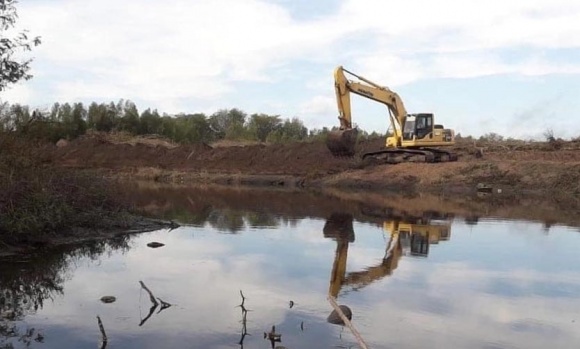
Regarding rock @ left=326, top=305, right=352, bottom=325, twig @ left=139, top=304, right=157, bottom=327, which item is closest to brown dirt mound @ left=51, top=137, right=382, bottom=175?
twig @ left=139, top=304, right=157, bottom=327

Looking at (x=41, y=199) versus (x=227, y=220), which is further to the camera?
(x=227, y=220)

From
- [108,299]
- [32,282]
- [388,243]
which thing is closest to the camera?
[108,299]

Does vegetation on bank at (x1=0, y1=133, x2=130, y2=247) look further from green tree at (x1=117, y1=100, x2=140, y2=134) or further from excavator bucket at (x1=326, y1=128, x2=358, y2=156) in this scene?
green tree at (x1=117, y1=100, x2=140, y2=134)

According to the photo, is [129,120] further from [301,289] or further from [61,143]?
[301,289]

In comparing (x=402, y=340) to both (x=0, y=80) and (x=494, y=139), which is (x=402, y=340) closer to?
(x=0, y=80)

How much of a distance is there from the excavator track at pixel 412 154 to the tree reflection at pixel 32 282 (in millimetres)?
28784

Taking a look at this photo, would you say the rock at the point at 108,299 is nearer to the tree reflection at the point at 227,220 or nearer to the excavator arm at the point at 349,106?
the tree reflection at the point at 227,220

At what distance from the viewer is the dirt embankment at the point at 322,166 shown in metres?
37.4

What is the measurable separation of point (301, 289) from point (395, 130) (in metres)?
30.9

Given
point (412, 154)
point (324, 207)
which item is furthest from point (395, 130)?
point (324, 207)

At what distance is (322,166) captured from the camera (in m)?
43.8

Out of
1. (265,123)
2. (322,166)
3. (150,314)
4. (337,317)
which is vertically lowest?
(150,314)

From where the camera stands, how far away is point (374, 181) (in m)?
38.9

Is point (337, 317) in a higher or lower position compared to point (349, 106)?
lower
